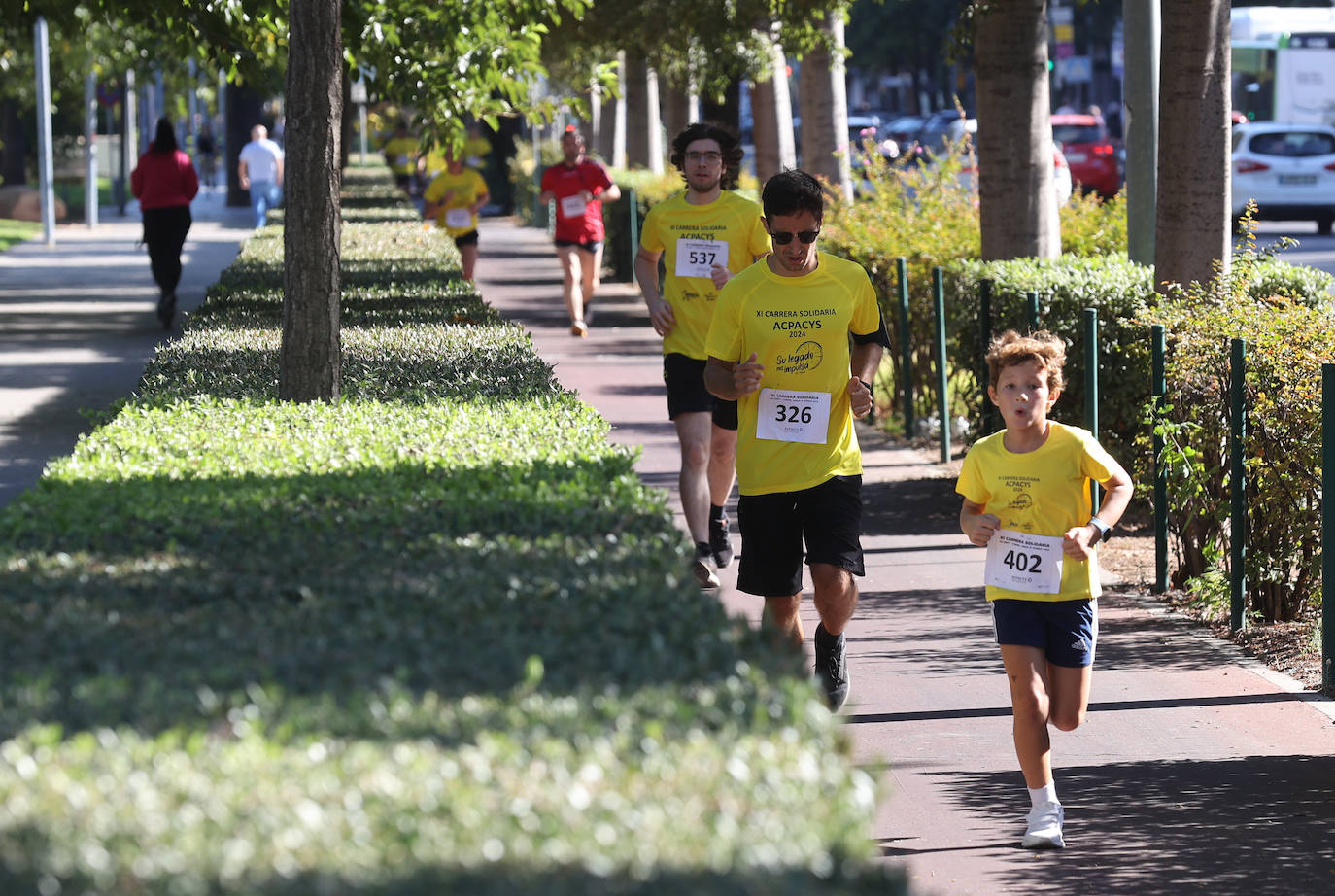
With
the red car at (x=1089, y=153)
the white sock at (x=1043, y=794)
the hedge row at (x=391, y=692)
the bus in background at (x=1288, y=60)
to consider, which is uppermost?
the bus in background at (x=1288, y=60)

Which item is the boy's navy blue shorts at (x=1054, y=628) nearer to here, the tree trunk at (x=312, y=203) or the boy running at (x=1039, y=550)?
the boy running at (x=1039, y=550)

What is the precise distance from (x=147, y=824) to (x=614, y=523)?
2.02m

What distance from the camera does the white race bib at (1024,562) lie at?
521cm

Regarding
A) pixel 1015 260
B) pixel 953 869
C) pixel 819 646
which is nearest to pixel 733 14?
pixel 1015 260

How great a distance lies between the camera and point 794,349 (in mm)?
6078

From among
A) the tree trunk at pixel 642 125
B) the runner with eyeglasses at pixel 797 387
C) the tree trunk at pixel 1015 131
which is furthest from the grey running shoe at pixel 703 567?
the tree trunk at pixel 642 125

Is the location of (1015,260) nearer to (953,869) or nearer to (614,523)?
(953,869)

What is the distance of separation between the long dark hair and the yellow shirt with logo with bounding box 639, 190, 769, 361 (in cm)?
1081

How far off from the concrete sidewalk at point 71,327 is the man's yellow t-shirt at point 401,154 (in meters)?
4.47

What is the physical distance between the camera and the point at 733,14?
19719mm

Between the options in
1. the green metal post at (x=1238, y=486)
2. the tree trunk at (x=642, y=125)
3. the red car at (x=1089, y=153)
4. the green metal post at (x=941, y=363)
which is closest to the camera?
the green metal post at (x=1238, y=486)

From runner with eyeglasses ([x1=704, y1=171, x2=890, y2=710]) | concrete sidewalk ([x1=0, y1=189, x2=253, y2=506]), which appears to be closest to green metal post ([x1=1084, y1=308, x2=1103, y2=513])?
runner with eyeglasses ([x1=704, y1=171, x2=890, y2=710])

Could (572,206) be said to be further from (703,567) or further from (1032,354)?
(1032,354)

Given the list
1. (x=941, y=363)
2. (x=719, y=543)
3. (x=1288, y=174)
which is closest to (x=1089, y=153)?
(x=1288, y=174)
